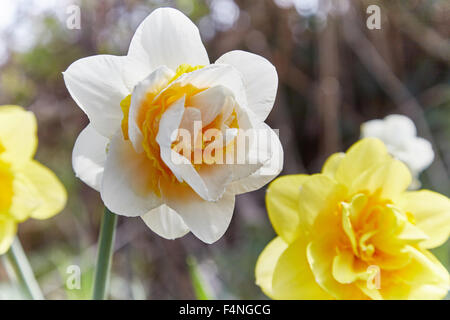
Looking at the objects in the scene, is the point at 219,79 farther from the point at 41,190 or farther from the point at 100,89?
the point at 41,190

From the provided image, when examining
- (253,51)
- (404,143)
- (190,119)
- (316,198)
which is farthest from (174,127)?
(253,51)

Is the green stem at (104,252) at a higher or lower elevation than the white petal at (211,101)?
lower

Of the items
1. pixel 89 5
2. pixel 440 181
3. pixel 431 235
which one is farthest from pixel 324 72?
pixel 431 235

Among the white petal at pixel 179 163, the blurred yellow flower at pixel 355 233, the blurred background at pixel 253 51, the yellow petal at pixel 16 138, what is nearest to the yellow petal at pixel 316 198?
the blurred yellow flower at pixel 355 233

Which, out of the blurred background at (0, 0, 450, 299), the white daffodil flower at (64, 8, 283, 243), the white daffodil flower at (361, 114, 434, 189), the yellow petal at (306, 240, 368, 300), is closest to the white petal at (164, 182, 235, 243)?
the white daffodil flower at (64, 8, 283, 243)

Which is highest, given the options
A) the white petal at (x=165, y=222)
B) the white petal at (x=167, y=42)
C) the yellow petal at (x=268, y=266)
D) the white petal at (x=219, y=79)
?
the white petal at (x=167, y=42)

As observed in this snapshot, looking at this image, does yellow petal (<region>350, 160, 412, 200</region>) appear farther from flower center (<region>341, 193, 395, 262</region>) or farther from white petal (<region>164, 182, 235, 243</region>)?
white petal (<region>164, 182, 235, 243</region>)

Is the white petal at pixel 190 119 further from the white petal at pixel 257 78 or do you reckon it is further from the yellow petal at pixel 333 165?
the yellow petal at pixel 333 165

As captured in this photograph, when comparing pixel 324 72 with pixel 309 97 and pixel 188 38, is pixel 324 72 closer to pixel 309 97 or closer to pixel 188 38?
pixel 309 97
